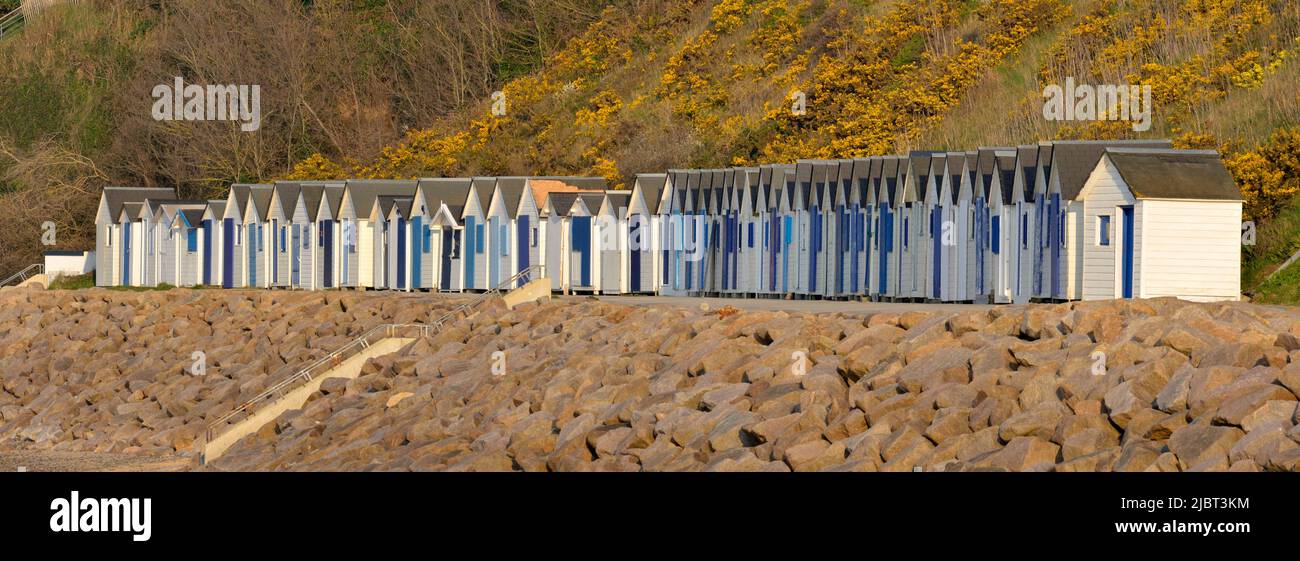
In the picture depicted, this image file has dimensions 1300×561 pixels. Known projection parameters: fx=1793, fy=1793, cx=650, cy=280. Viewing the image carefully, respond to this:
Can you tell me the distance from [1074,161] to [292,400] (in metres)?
15.9

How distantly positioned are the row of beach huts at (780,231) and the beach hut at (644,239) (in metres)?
0.05

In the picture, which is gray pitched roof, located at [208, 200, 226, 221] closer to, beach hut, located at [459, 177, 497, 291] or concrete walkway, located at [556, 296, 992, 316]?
beach hut, located at [459, 177, 497, 291]

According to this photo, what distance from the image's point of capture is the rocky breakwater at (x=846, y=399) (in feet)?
65.8

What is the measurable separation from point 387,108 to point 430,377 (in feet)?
214

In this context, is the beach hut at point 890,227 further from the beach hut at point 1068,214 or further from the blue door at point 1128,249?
the blue door at point 1128,249

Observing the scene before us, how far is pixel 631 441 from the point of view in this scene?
2478 centimetres

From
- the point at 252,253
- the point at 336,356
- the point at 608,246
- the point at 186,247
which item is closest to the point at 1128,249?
the point at 336,356

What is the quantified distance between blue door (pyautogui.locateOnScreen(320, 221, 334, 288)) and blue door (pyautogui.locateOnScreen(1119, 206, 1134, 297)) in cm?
2776

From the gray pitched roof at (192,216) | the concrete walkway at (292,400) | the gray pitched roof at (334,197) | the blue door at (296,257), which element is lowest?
the concrete walkway at (292,400)

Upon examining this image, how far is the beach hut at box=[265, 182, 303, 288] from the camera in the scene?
2210 inches

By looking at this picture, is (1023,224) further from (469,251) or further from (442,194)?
(442,194)

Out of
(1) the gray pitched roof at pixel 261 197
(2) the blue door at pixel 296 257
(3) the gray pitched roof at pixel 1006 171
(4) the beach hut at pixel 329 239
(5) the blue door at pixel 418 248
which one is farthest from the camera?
(1) the gray pitched roof at pixel 261 197

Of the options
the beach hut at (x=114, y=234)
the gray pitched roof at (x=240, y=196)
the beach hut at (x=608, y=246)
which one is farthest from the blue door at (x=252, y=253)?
the beach hut at (x=608, y=246)
